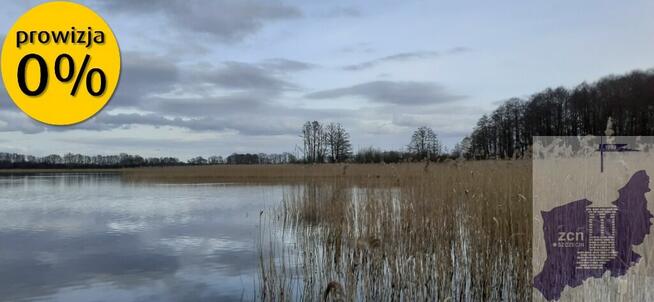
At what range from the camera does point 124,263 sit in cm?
608

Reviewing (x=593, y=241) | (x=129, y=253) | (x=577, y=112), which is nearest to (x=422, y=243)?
(x=593, y=241)

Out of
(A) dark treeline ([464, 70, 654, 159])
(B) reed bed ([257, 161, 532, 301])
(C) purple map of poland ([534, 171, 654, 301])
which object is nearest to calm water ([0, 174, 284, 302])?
(B) reed bed ([257, 161, 532, 301])

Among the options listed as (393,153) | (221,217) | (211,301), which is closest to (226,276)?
(211,301)

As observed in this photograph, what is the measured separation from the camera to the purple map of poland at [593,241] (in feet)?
10.8

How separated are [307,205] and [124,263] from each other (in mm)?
3475

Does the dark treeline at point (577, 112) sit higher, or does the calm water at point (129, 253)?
the dark treeline at point (577, 112)

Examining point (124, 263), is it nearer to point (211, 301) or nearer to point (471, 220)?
point (211, 301)

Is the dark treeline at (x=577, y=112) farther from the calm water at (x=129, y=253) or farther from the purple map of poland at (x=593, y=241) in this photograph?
the purple map of poland at (x=593, y=241)

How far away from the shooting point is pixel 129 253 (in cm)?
671

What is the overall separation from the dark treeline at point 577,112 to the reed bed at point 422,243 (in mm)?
25720
